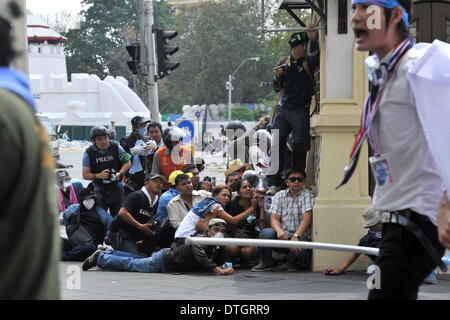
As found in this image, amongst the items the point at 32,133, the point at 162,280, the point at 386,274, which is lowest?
the point at 162,280

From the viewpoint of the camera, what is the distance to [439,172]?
3.99 metres

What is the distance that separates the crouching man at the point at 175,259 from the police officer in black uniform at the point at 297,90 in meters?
1.41

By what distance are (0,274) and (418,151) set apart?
2347 millimetres

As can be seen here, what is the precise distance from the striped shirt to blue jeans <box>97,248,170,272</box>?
1414 millimetres

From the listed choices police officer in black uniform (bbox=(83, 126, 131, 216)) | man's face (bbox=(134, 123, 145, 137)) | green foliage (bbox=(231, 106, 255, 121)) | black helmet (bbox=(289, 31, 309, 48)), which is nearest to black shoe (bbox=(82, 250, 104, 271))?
police officer in black uniform (bbox=(83, 126, 131, 216))

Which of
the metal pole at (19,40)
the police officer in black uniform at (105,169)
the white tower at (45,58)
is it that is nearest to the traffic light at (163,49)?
the police officer in black uniform at (105,169)

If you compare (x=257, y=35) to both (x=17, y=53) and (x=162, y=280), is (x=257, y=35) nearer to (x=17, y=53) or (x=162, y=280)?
(x=162, y=280)

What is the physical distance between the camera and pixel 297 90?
11766mm

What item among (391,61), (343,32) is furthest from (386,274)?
(343,32)

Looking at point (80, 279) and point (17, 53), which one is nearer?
point (17, 53)

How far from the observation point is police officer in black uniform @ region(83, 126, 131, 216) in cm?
1320

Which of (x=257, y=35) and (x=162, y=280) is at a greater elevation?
(x=257, y=35)

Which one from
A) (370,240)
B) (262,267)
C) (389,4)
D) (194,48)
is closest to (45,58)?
(194,48)

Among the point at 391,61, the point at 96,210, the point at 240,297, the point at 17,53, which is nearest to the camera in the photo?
the point at 17,53
